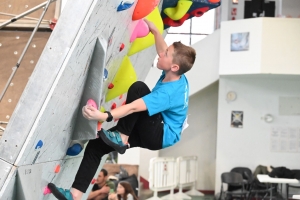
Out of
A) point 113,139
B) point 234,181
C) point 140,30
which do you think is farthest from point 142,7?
point 234,181

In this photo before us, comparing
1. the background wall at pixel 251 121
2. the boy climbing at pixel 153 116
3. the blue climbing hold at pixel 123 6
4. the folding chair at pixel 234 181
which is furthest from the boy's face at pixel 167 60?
the background wall at pixel 251 121

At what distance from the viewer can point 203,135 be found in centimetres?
1096

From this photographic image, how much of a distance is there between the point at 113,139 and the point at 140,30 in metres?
0.54

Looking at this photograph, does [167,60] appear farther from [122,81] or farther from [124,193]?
[124,193]

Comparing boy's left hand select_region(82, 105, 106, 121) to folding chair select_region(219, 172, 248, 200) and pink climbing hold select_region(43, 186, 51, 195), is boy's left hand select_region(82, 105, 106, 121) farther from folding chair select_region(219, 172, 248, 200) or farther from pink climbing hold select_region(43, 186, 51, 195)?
folding chair select_region(219, 172, 248, 200)

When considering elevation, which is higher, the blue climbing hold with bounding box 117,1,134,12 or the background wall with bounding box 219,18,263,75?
the background wall with bounding box 219,18,263,75

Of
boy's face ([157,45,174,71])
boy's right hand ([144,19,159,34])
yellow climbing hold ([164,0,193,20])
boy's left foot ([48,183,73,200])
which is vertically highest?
yellow climbing hold ([164,0,193,20])

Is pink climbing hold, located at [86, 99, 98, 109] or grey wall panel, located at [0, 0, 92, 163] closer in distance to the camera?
grey wall panel, located at [0, 0, 92, 163]

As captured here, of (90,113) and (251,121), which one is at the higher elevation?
(251,121)

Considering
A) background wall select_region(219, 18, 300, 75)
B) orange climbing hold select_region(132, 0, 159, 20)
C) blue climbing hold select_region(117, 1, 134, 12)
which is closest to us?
blue climbing hold select_region(117, 1, 134, 12)

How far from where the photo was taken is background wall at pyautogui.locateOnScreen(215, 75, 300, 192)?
399 inches

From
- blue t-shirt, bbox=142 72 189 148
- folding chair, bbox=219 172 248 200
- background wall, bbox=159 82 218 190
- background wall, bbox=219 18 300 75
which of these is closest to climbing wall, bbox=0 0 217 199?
blue t-shirt, bbox=142 72 189 148

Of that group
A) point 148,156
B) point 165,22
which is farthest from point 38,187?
point 148,156

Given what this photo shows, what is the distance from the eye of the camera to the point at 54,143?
1.84 metres
